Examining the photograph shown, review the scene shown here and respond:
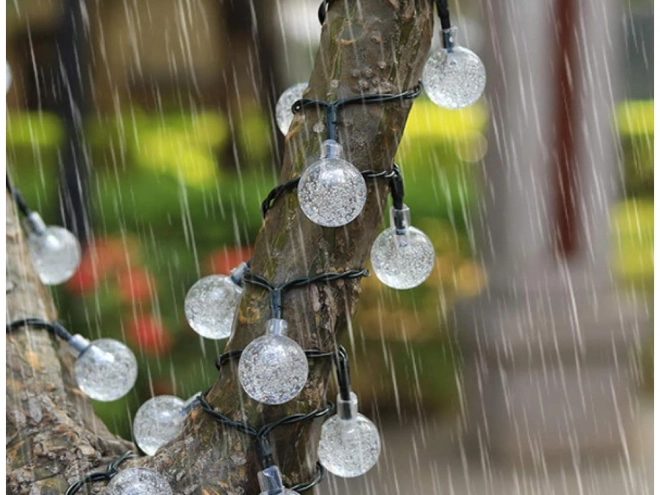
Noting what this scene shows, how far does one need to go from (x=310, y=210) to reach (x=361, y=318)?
3.38 m

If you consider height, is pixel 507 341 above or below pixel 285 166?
below

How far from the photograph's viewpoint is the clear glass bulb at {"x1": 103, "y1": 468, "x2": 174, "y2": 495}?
853 millimetres

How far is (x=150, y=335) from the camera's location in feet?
11.8

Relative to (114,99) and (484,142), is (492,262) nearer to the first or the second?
(484,142)

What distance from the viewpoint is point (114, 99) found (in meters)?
4.67

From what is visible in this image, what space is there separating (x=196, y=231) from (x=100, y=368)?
8.54 ft

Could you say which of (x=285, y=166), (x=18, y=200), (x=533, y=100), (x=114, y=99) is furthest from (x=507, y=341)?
(x=285, y=166)

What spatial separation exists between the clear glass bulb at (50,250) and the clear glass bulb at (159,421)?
1.15 feet

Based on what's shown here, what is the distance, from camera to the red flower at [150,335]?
141 inches

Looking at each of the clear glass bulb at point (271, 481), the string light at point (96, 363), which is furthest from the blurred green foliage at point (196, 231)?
the clear glass bulb at point (271, 481)

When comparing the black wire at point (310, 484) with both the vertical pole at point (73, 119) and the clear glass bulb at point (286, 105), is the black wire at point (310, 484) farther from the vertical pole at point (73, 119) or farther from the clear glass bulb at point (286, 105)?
the vertical pole at point (73, 119)

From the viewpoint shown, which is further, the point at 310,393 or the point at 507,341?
the point at 507,341

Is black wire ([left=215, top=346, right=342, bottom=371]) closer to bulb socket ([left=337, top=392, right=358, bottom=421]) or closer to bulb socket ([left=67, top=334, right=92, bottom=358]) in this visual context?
bulb socket ([left=337, top=392, right=358, bottom=421])

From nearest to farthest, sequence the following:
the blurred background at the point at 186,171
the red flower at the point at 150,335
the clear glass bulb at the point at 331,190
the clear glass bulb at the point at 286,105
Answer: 1. the clear glass bulb at the point at 331,190
2. the clear glass bulb at the point at 286,105
3. the red flower at the point at 150,335
4. the blurred background at the point at 186,171
